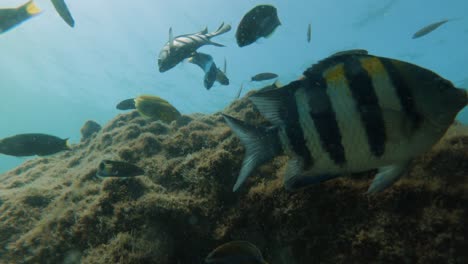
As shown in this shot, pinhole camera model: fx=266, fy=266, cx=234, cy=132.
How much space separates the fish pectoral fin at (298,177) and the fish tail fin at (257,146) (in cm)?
13

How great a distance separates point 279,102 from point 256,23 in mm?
3298

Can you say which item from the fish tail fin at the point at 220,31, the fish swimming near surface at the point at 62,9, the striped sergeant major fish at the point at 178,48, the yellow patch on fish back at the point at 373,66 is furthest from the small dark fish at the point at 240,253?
the fish tail fin at the point at 220,31

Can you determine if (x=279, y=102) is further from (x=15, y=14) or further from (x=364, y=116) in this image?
(x=15, y=14)

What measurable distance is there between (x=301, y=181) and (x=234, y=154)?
179 centimetres

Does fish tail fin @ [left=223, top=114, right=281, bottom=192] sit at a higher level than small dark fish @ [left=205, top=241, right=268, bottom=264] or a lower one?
higher

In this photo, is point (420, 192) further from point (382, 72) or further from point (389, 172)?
point (382, 72)

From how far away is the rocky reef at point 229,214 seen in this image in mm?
1979

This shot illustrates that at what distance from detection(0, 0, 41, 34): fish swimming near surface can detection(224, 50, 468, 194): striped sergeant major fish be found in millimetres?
4164

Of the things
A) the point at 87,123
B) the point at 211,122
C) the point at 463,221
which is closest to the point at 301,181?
the point at 463,221

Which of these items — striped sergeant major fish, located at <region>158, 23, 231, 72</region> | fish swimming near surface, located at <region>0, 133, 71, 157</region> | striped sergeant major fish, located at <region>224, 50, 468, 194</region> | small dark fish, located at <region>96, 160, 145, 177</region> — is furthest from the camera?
fish swimming near surface, located at <region>0, 133, 71, 157</region>

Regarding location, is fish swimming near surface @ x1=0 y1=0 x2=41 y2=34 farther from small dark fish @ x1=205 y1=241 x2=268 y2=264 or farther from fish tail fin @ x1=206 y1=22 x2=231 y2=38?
small dark fish @ x1=205 y1=241 x2=268 y2=264

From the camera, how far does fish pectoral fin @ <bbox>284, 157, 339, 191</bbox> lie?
1565 millimetres

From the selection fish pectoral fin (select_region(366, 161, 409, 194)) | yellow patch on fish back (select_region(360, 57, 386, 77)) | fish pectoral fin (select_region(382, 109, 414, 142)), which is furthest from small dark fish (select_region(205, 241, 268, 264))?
yellow patch on fish back (select_region(360, 57, 386, 77))

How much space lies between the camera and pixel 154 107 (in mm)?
5324
